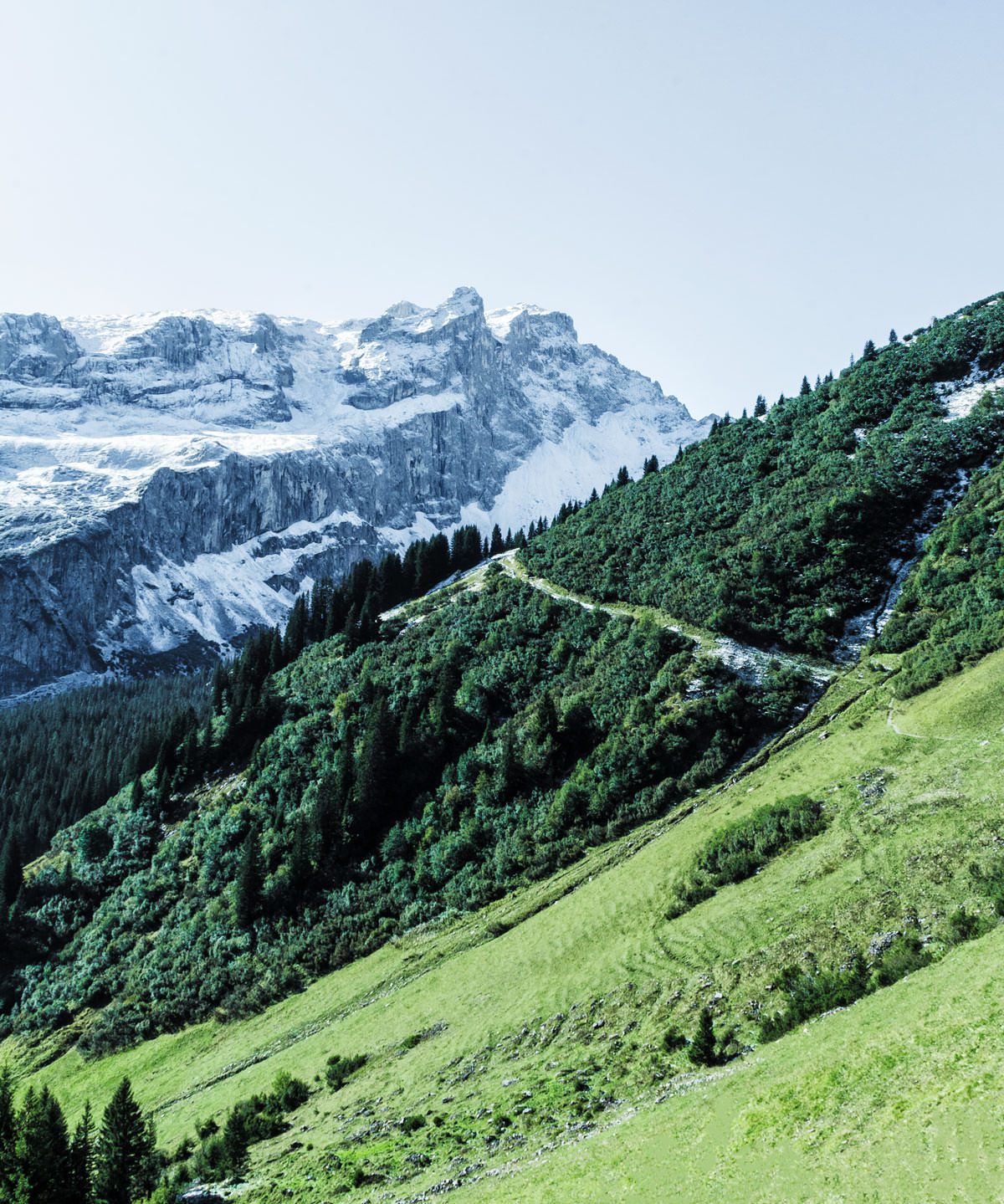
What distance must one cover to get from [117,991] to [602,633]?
4882cm

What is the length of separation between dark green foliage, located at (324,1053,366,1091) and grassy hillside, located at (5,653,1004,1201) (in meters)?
0.70

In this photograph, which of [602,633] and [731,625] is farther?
[602,633]

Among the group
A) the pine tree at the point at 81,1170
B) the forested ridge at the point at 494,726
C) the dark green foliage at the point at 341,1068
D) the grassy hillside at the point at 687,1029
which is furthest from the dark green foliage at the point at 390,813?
the pine tree at the point at 81,1170

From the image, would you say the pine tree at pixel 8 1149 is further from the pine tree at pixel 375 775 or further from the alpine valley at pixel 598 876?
the pine tree at pixel 375 775

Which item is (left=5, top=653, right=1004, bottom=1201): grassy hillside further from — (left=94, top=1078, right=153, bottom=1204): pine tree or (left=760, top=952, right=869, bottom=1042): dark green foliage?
(left=94, top=1078, right=153, bottom=1204): pine tree

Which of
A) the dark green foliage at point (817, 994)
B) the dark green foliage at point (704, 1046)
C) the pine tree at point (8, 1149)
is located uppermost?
the dark green foliage at point (817, 994)

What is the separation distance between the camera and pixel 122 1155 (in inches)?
1108

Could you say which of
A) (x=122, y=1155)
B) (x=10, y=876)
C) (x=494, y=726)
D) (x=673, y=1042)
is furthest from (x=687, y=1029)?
(x=10, y=876)

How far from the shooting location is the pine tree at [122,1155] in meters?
27.5

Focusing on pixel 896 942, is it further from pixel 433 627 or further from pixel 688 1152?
pixel 433 627

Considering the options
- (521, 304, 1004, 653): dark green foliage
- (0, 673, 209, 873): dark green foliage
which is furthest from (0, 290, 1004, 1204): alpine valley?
(0, 673, 209, 873): dark green foliage

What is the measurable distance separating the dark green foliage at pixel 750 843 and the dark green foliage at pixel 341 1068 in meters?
16.6

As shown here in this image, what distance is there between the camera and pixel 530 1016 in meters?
31.1

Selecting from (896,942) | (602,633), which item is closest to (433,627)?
(602,633)
